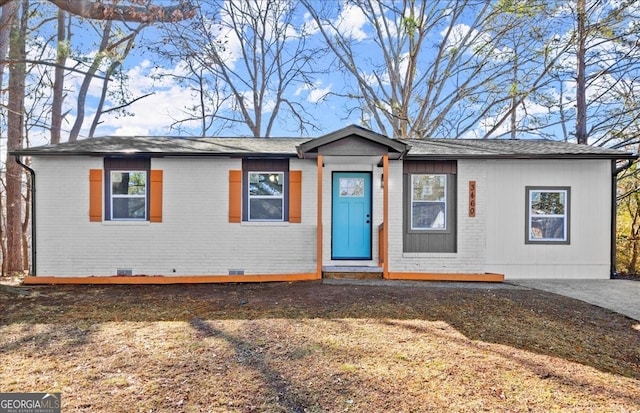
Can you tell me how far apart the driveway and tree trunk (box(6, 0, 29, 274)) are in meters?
14.4

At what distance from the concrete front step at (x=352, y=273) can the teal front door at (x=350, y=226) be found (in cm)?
76

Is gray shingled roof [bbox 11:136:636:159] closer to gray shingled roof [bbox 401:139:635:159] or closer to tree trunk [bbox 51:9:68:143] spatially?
gray shingled roof [bbox 401:139:635:159]

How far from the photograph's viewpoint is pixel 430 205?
8.03 m

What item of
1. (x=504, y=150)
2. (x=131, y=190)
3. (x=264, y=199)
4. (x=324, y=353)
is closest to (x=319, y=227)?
(x=264, y=199)

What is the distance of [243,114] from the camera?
59.1ft

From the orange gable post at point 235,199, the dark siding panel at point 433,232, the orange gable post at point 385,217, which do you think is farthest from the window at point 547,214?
the orange gable post at point 235,199

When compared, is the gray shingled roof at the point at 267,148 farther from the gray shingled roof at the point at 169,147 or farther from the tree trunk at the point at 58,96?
the tree trunk at the point at 58,96

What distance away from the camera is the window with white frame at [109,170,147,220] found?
26.0 feet

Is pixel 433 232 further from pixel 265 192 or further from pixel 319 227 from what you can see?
pixel 265 192

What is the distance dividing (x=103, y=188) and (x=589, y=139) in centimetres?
1613

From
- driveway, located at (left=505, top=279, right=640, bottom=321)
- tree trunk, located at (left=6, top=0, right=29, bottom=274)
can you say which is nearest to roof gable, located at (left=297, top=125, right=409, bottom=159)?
driveway, located at (left=505, top=279, right=640, bottom=321)

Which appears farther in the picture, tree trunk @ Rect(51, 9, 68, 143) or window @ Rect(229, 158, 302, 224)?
tree trunk @ Rect(51, 9, 68, 143)

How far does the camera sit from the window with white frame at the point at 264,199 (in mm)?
8070

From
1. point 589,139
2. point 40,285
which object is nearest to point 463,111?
point 589,139
